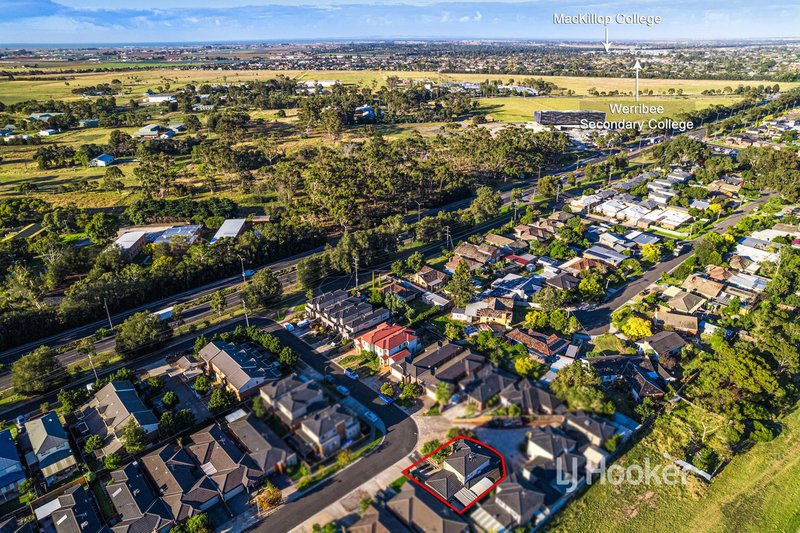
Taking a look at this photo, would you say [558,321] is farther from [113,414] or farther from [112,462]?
[113,414]

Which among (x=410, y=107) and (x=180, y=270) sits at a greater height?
(x=410, y=107)

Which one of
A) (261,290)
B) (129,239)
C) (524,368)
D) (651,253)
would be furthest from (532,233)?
(129,239)

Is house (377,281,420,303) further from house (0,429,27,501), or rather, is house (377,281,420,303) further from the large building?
the large building

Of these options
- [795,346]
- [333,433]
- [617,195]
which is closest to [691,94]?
[617,195]

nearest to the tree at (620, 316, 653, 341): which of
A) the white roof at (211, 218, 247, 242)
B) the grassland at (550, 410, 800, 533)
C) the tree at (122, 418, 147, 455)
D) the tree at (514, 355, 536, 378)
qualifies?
the tree at (514, 355, 536, 378)

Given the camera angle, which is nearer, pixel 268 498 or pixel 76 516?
pixel 76 516

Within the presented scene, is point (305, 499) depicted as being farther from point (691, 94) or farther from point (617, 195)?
point (691, 94)
